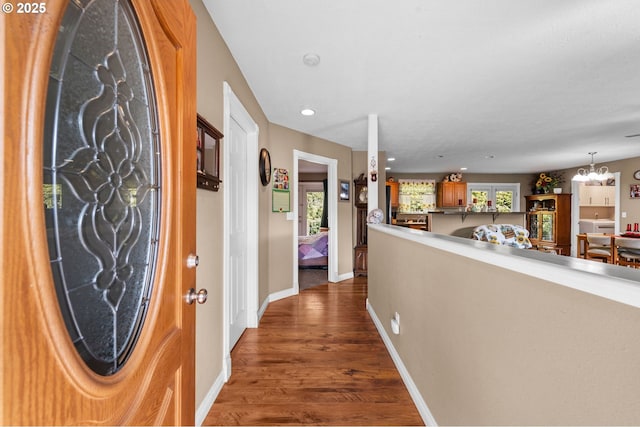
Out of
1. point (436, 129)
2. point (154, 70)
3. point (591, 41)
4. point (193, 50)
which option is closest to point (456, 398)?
point (154, 70)

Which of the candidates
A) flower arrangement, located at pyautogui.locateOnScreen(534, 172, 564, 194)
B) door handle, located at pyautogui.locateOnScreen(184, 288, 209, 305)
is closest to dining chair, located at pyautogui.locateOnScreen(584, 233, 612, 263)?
flower arrangement, located at pyautogui.locateOnScreen(534, 172, 564, 194)

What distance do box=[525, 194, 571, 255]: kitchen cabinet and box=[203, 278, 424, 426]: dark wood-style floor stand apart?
263 inches

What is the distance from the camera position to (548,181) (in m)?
7.46

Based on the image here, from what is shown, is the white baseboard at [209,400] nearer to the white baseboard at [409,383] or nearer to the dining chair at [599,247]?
the white baseboard at [409,383]

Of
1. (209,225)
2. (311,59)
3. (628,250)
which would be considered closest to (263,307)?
(209,225)

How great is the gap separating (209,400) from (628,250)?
650 cm

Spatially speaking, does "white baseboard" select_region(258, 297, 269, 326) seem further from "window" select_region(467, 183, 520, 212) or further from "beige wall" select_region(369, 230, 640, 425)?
"window" select_region(467, 183, 520, 212)

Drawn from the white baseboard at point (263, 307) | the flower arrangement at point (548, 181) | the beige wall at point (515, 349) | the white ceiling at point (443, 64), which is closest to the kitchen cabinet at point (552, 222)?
the flower arrangement at point (548, 181)

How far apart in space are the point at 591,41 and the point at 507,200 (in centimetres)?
750

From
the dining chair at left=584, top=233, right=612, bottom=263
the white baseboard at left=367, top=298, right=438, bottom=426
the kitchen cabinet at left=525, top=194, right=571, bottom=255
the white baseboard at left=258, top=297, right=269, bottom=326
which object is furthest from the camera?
the kitchen cabinet at left=525, top=194, right=571, bottom=255

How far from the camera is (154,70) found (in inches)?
29.9

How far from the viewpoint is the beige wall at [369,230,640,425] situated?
22.5 inches

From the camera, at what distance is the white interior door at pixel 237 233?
2285 mm

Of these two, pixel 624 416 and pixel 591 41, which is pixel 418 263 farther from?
pixel 591 41
